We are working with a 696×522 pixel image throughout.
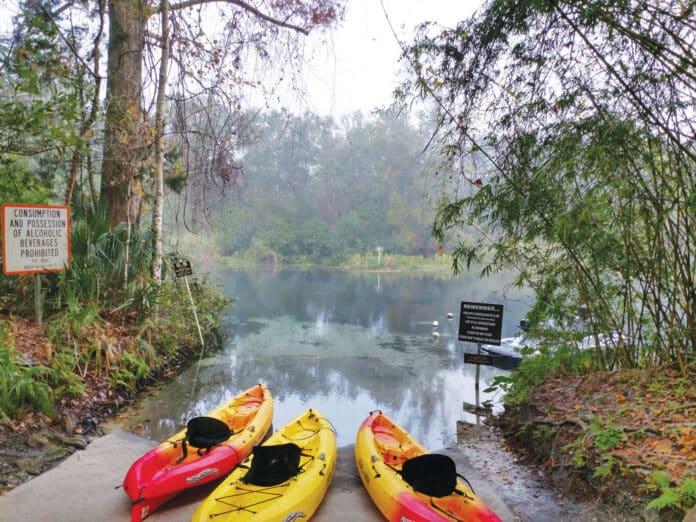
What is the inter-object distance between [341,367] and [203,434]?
427cm

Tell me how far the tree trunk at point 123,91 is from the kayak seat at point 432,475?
5.36 meters

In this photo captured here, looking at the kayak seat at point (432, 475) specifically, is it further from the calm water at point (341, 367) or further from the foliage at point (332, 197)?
the foliage at point (332, 197)

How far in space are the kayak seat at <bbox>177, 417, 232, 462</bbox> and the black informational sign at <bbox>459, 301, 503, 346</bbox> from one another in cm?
318

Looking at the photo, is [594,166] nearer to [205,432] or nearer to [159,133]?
[205,432]

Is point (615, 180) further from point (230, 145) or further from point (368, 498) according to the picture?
point (230, 145)

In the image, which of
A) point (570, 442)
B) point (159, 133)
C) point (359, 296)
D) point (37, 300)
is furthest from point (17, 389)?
Answer: point (359, 296)

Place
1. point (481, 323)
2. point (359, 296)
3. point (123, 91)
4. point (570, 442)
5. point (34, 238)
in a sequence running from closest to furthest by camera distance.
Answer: point (570, 442), point (34, 238), point (481, 323), point (123, 91), point (359, 296)

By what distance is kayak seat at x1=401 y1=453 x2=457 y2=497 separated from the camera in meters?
2.93

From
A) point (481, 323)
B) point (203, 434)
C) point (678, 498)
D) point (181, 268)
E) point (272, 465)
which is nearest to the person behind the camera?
point (678, 498)

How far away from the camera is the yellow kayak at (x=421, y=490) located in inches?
109

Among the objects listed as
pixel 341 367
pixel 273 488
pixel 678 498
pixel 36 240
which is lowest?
pixel 341 367

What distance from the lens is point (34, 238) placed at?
4719 mm

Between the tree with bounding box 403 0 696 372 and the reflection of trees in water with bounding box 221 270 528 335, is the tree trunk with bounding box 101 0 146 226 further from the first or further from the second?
the reflection of trees in water with bounding box 221 270 528 335

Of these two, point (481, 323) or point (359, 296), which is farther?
point (359, 296)
